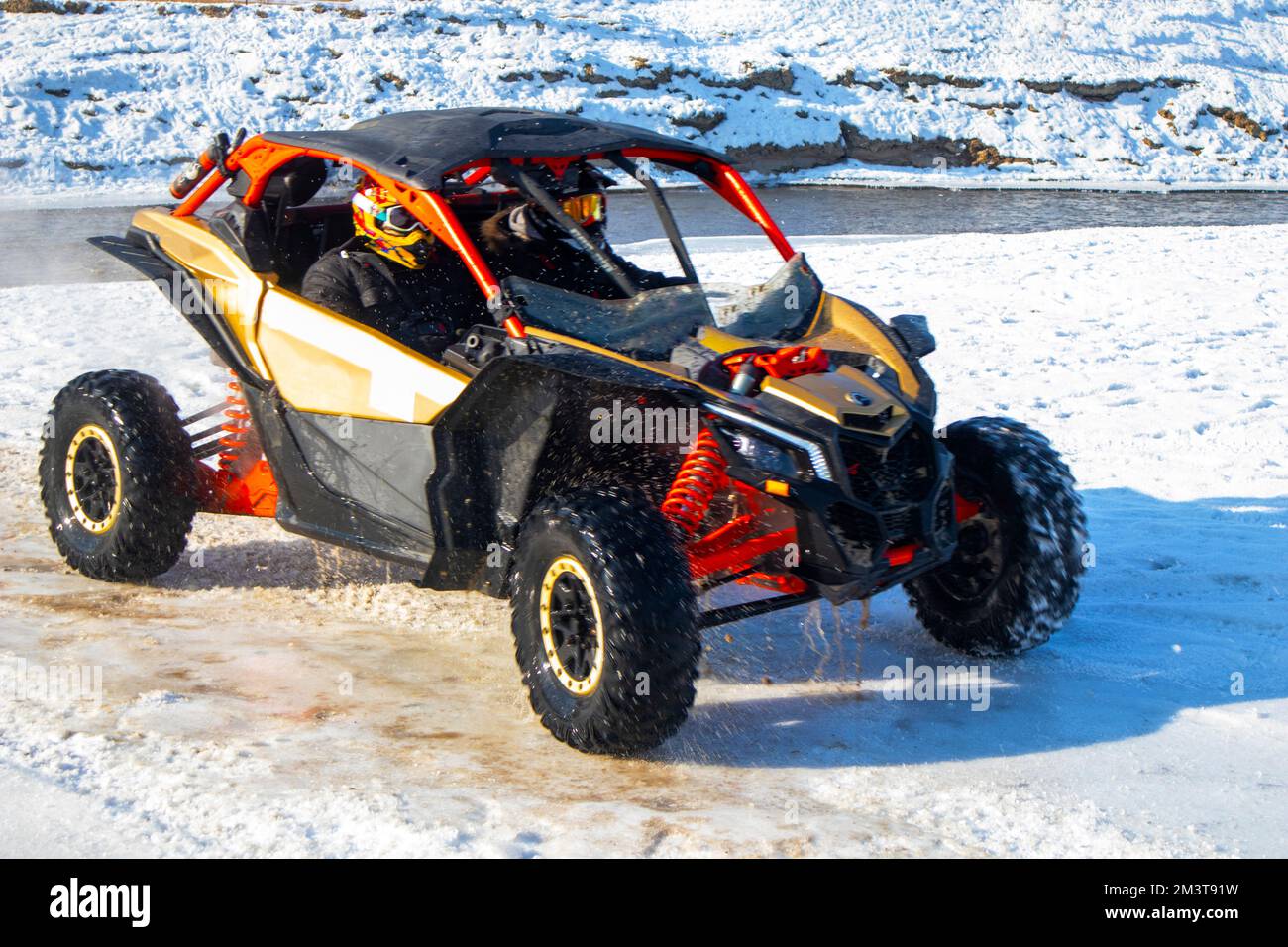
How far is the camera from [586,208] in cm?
577

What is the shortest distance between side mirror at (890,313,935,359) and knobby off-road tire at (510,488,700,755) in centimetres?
141

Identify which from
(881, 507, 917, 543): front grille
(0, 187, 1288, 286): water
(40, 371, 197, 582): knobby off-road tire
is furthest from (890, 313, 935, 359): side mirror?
(0, 187, 1288, 286): water

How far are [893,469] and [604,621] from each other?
1.07 metres

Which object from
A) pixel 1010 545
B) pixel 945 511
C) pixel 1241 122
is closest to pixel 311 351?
A: pixel 945 511

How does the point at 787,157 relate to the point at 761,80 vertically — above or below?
below

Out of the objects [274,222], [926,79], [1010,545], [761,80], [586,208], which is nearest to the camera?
[1010,545]

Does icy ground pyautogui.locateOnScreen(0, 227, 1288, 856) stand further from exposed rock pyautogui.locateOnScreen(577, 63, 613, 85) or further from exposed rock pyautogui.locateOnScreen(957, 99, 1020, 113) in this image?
exposed rock pyautogui.locateOnScreen(957, 99, 1020, 113)

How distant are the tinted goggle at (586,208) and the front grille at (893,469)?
5.72 feet

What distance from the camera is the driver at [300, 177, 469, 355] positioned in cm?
559

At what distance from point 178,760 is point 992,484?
287 centimetres

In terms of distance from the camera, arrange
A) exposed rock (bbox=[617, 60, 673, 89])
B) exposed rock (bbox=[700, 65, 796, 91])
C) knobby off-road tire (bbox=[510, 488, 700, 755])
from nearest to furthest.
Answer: knobby off-road tire (bbox=[510, 488, 700, 755]) < exposed rock (bbox=[617, 60, 673, 89]) < exposed rock (bbox=[700, 65, 796, 91])

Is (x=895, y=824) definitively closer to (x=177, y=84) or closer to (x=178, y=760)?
(x=178, y=760)

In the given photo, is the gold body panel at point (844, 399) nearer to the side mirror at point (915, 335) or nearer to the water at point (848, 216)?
the side mirror at point (915, 335)

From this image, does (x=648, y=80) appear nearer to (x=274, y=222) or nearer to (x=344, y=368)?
(x=274, y=222)
